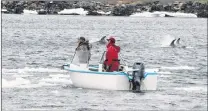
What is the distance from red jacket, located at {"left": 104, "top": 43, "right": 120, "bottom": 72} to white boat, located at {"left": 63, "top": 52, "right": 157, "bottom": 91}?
334mm

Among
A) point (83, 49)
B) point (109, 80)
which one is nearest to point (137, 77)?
point (109, 80)

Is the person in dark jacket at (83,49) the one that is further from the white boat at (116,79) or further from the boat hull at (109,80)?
the boat hull at (109,80)

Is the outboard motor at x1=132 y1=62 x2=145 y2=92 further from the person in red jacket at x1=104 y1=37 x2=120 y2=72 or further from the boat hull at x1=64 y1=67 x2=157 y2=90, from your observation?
the person in red jacket at x1=104 y1=37 x2=120 y2=72

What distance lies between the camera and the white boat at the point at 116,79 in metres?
33.6

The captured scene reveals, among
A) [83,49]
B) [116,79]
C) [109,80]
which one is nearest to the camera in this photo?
[116,79]

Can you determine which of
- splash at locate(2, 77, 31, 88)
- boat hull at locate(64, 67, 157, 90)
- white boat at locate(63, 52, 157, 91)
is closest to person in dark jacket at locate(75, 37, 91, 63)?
white boat at locate(63, 52, 157, 91)

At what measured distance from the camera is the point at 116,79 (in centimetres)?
3350

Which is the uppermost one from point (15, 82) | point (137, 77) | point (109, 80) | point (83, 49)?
point (83, 49)

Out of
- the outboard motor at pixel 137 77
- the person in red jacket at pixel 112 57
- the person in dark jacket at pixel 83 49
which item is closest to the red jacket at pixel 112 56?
the person in red jacket at pixel 112 57

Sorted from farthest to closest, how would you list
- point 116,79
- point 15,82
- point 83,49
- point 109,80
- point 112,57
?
1. point 15,82
2. point 83,49
3. point 112,57
4. point 109,80
5. point 116,79

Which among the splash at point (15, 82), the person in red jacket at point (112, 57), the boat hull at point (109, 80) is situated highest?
the person in red jacket at point (112, 57)

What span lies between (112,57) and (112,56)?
0.04m

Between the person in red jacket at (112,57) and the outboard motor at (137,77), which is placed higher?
the person in red jacket at (112,57)

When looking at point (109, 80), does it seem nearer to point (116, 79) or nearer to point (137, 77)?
point (116, 79)
